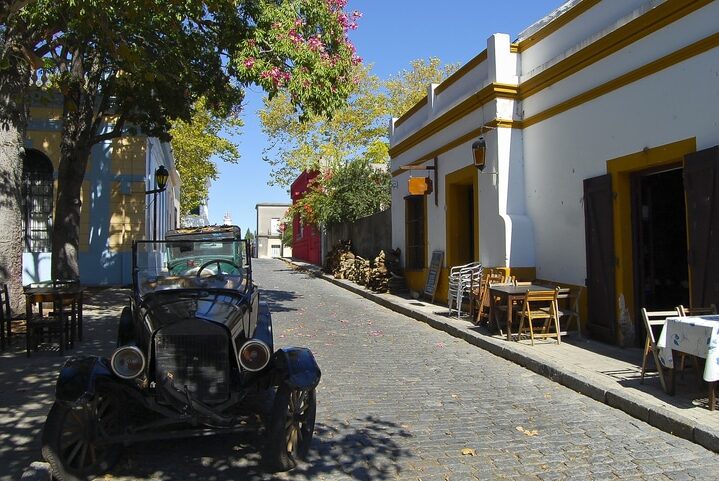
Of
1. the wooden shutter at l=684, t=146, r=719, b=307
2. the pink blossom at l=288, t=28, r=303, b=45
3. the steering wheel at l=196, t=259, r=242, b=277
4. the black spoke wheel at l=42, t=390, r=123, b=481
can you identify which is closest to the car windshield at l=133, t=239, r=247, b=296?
the steering wheel at l=196, t=259, r=242, b=277

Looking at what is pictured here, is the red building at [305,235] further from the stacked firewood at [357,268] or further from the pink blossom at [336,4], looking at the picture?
the pink blossom at [336,4]

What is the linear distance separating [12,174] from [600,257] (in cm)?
868

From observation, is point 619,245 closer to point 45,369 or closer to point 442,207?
point 442,207

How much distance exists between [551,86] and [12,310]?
29.7 feet

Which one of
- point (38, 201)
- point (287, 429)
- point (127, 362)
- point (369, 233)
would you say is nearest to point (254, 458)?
point (287, 429)

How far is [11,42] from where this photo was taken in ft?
26.3

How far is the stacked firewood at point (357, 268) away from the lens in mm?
15867

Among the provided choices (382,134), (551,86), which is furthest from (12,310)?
(382,134)

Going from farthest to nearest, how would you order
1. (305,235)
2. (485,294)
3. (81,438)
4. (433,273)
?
1. (305,235)
2. (433,273)
3. (485,294)
4. (81,438)

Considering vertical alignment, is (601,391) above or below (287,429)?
below

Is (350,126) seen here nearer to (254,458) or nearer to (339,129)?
(339,129)

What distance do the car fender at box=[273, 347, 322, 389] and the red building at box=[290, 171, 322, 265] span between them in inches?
944

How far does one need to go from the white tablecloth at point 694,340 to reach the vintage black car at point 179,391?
10.8 ft

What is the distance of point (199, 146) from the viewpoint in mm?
28922
